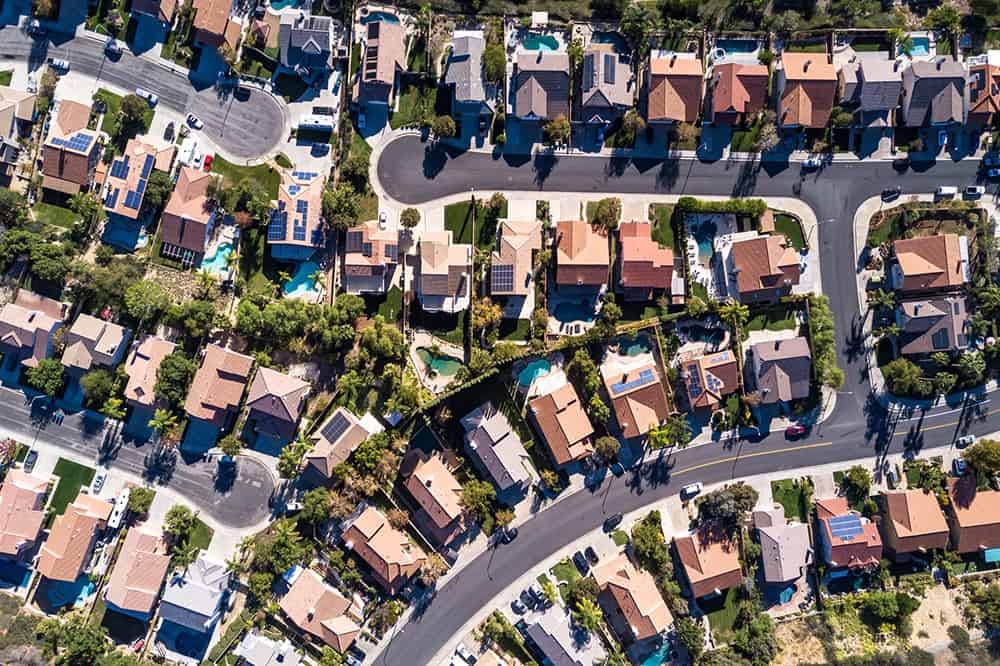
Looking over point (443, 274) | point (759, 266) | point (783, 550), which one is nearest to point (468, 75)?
point (443, 274)

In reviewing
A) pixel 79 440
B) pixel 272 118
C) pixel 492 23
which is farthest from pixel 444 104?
pixel 79 440

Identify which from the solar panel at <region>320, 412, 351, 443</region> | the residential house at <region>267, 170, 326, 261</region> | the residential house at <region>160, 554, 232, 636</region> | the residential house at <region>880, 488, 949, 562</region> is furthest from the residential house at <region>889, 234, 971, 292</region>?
the residential house at <region>160, 554, 232, 636</region>

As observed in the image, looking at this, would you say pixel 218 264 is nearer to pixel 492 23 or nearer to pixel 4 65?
pixel 4 65

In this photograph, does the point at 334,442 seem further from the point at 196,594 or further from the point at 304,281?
the point at 196,594

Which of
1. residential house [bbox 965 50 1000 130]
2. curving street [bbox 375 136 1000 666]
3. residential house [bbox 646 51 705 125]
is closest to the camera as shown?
residential house [bbox 646 51 705 125]

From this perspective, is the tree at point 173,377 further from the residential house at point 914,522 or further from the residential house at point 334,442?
the residential house at point 914,522

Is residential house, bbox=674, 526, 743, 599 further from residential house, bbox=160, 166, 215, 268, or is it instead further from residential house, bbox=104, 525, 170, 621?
residential house, bbox=160, 166, 215, 268
